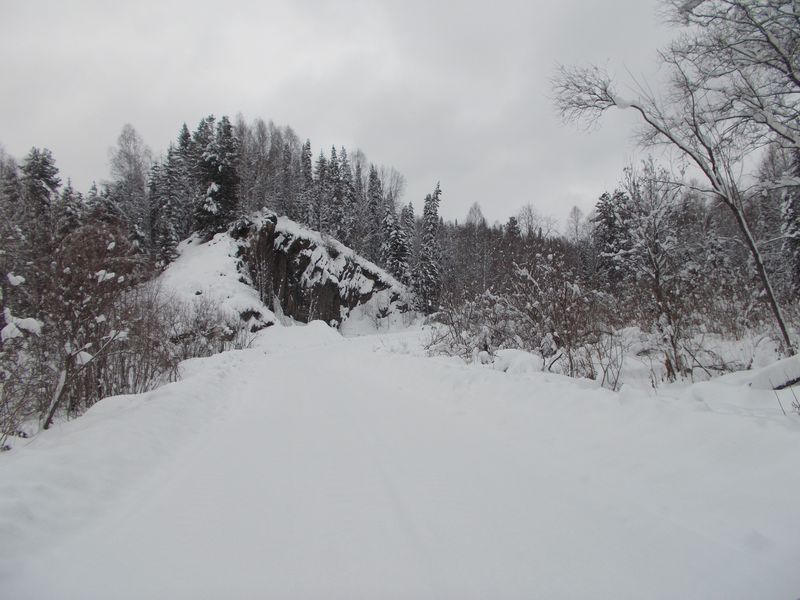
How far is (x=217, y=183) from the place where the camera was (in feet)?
113

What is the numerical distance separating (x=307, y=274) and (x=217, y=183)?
39.9 feet

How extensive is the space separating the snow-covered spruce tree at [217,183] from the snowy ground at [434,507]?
35.5m

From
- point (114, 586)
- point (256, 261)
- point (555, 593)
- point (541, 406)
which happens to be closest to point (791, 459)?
point (555, 593)

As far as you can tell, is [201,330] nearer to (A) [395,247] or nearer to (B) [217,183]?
(B) [217,183]

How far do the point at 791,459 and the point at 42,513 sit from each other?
14.1ft

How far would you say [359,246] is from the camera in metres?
47.3

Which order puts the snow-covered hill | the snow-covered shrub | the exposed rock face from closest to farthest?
the snow-covered shrub, the snow-covered hill, the exposed rock face

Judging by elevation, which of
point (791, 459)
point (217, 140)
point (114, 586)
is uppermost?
point (217, 140)

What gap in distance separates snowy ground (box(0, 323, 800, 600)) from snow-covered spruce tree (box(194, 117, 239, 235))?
116 feet

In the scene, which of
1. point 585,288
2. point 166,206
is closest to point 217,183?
point 166,206

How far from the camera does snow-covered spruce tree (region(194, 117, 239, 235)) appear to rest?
33875 mm

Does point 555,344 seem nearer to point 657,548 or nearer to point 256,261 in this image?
point 657,548

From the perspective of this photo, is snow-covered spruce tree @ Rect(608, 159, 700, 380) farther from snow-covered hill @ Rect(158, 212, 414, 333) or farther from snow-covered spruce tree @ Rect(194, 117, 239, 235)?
Result: snow-covered spruce tree @ Rect(194, 117, 239, 235)

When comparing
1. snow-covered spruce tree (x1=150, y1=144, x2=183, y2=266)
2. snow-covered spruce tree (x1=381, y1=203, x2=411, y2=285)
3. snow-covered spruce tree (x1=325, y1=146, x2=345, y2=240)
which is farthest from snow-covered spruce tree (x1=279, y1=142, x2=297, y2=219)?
snow-covered spruce tree (x1=381, y1=203, x2=411, y2=285)
